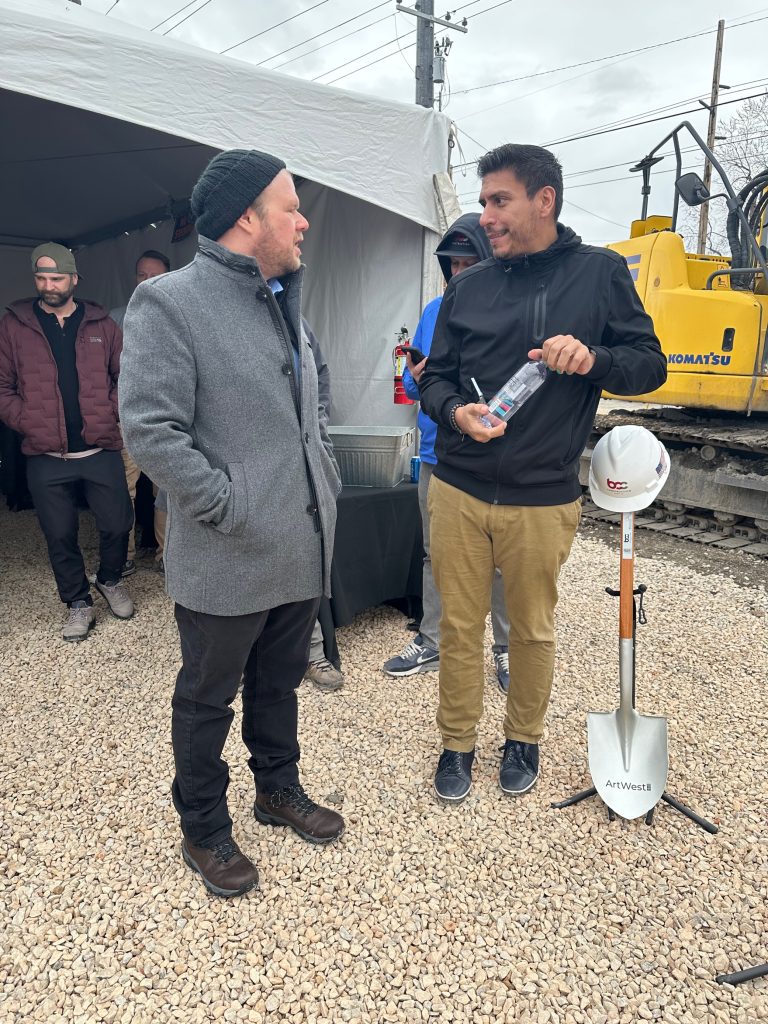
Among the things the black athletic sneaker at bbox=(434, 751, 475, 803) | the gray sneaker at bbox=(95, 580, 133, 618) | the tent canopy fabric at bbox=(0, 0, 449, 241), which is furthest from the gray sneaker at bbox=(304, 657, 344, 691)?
the tent canopy fabric at bbox=(0, 0, 449, 241)

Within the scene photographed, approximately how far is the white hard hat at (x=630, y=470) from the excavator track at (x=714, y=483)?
3.39 metres

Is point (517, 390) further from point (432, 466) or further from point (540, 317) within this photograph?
point (432, 466)

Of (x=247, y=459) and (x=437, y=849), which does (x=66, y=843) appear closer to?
(x=437, y=849)

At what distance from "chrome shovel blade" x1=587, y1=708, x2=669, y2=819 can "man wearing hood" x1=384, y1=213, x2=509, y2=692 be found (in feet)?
2.34

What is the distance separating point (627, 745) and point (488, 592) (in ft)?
2.43

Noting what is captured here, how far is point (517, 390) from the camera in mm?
1955

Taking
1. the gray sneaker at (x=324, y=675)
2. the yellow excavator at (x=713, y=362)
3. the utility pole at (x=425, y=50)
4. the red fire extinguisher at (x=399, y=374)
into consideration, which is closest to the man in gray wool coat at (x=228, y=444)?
the gray sneaker at (x=324, y=675)

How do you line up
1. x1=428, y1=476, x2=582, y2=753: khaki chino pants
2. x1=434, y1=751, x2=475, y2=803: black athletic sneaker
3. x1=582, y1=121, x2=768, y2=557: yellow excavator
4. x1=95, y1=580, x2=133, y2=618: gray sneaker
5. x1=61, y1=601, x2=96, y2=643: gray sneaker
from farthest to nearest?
1. x1=582, y1=121, x2=768, y2=557: yellow excavator
2. x1=95, y1=580, x2=133, y2=618: gray sneaker
3. x1=61, y1=601, x2=96, y2=643: gray sneaker
4. x1=434, y1=751, x2=475, y2=803: black athletic sneaker
5. x1=428, y1=476, x2=582, y2=753: khaki chino pants

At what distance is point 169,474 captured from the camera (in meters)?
1.57

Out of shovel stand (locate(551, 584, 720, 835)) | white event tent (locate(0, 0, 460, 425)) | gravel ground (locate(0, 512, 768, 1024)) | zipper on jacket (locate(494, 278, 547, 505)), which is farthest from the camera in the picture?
white event tent (locate(0, 0, 460, 425))

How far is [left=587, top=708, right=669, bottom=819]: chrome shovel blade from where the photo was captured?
92.0 inches

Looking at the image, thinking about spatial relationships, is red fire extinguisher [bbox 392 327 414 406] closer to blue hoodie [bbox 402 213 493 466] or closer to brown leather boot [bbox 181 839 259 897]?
blue hoodie [bbox 402 213 493 466]

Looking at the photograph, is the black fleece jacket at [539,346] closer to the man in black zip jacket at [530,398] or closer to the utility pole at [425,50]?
the man in black zip jacket at [530,398]

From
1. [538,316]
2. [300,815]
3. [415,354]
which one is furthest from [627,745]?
[415,354]
